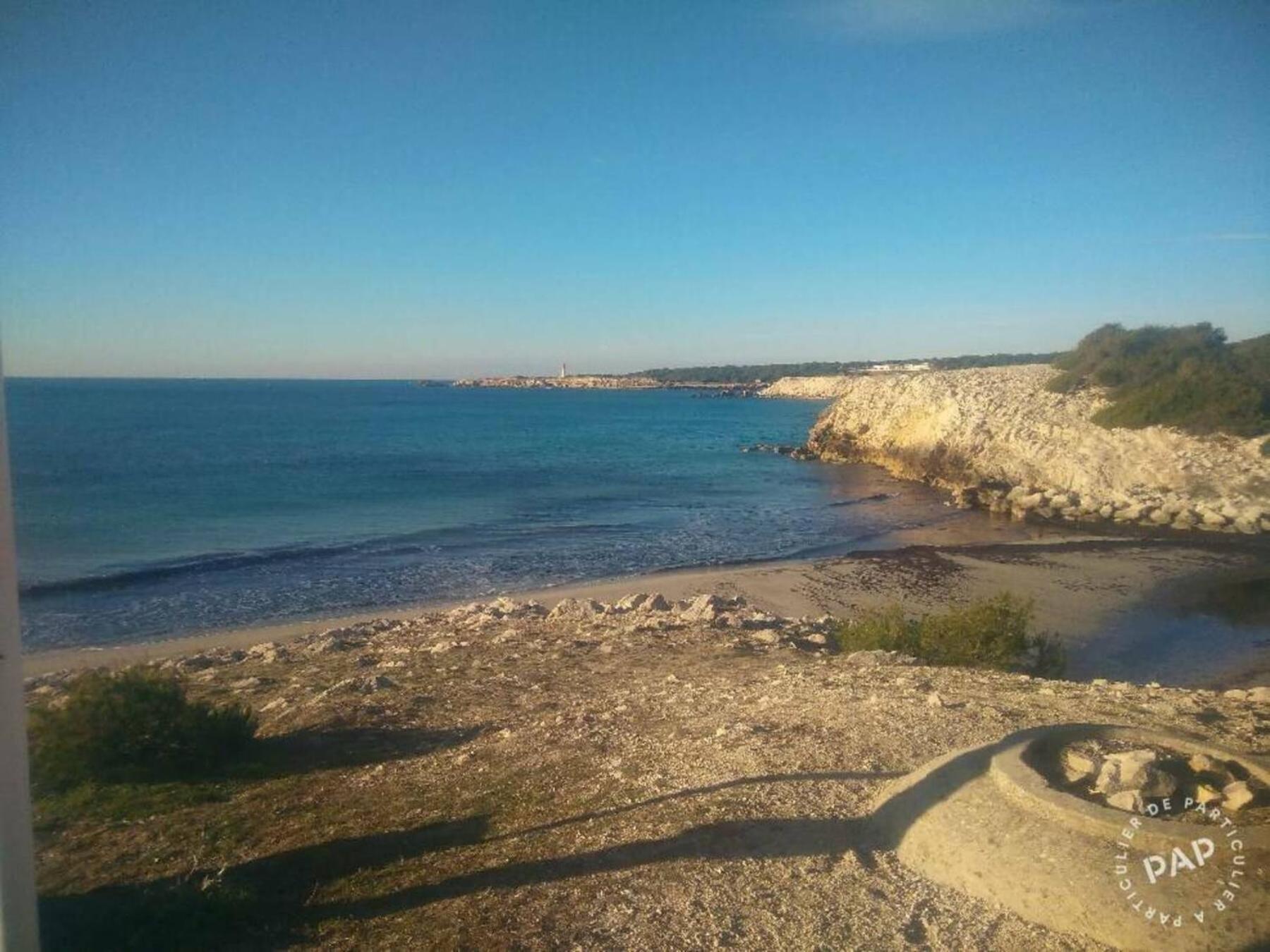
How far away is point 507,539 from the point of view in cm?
2692

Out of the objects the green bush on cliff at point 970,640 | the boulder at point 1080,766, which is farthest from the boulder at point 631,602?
the boulder at point 1080,766

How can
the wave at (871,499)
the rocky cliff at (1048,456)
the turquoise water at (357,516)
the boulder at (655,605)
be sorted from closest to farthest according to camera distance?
1. the boulder at (655,605)
2. the turquoise water at (357,516)
3. the rocky cliff at (1048,456)
4. the wave at (871,499)

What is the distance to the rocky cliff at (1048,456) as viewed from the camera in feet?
90.9

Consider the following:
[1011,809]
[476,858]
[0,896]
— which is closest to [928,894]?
[1011,809]

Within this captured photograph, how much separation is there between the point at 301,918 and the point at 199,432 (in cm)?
6493

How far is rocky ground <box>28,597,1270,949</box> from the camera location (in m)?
4.94

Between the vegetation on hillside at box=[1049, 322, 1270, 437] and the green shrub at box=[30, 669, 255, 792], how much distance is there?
3269 cm

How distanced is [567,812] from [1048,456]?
32336mm

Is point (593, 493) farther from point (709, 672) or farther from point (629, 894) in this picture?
point (629, 894)

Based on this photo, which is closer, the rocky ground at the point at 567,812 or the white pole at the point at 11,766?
the white pole at the point at 11,766

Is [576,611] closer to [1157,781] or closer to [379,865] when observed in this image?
[379,865]

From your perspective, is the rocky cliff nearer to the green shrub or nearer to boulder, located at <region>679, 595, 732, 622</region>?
boulder, located at <region>679, 595, 732, 622</region>

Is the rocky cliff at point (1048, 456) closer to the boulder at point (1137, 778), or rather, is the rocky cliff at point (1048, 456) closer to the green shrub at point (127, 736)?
the boulder at point (1137, 778)

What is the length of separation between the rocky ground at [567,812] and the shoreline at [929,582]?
15.6ft
